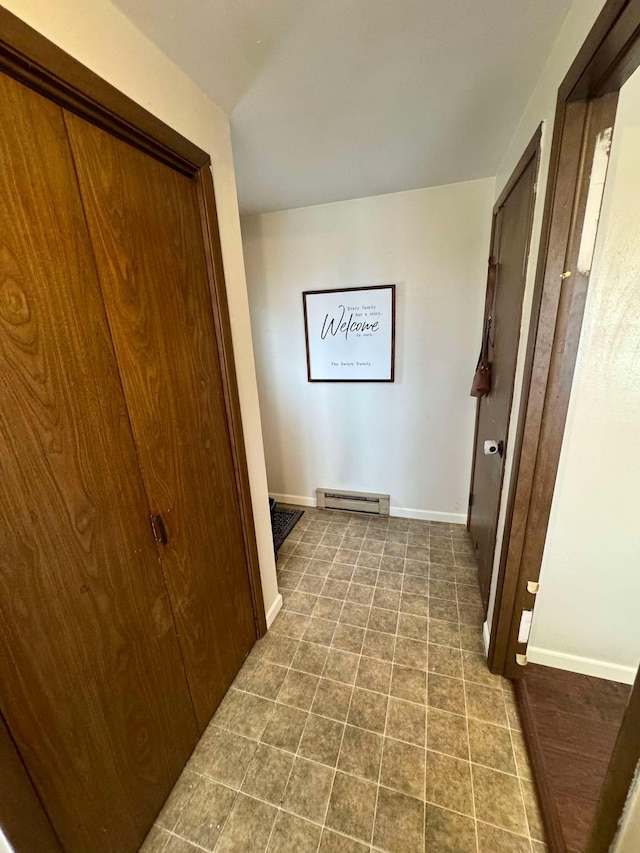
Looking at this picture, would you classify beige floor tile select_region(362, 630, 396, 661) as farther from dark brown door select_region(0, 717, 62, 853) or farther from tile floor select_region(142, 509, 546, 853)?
dark brown door select_region(0, 717, 62, 853)

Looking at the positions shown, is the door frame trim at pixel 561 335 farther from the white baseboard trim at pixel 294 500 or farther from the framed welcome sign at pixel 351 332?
the white baseboard trim at pixel 294 500

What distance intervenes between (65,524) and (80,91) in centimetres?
101

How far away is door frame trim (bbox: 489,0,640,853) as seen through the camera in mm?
573

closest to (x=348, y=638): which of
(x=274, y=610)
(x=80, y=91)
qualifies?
(x=274, y=610)

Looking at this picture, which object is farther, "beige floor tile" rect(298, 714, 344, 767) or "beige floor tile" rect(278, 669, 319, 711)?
"beige floor tile" rect(278, 669, 319, 711)

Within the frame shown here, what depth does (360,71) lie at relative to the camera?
3.61 feet

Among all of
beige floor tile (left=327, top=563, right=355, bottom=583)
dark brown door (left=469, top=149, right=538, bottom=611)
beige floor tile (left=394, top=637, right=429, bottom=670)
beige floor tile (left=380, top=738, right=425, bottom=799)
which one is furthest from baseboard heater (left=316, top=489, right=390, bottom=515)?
beige floor tile (left=380, top=738, right=425, bottom=799)

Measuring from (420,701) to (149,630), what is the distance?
1.14 m

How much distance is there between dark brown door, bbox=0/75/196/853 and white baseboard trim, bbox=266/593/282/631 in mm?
782

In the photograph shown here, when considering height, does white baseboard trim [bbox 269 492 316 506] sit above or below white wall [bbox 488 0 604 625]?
below

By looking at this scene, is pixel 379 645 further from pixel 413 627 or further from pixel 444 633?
pixel 444 633

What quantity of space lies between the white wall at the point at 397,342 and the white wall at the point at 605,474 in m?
1.12

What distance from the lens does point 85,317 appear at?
80 centimetres

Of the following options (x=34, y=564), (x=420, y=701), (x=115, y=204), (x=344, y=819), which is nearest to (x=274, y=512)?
(x=420, y=701)
